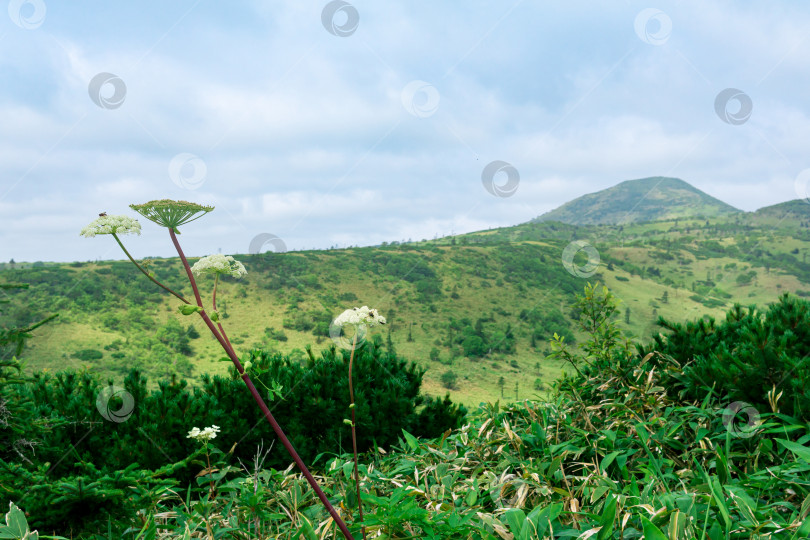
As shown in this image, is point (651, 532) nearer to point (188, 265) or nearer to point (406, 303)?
point (188, 265)

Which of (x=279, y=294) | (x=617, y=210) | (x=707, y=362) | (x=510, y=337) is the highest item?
(x=617, y=210)

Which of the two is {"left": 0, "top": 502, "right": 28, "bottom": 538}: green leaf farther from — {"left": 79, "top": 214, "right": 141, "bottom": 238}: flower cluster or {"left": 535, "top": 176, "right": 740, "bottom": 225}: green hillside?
{"left": 535, "top": 176, "right": 740, "bottom": 225}: green hillside

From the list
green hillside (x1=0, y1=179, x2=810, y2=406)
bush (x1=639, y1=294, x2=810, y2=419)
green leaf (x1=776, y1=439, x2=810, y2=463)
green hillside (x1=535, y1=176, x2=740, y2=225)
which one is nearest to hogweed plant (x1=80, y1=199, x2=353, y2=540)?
green hillside (x1=0, y1=179, x2=810, y2=406)

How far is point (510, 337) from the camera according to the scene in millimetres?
19156

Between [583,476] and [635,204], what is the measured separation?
353 feet

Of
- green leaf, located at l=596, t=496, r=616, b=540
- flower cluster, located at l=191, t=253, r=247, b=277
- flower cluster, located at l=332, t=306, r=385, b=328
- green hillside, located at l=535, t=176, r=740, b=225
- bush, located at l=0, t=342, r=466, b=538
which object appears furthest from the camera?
green hillside, located at l=535, t=176, r=740, b=225

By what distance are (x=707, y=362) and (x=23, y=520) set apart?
4.66m

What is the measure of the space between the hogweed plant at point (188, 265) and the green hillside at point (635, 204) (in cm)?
9818

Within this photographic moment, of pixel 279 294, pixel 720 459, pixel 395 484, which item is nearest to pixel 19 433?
pixel 395 484

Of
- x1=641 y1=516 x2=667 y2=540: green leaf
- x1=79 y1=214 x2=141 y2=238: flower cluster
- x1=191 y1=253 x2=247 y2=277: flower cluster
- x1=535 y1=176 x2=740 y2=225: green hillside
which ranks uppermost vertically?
x1=535 y1=176 x2=740 y2=225: green hillside

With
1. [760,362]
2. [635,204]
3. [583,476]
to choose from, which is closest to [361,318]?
[583,476]

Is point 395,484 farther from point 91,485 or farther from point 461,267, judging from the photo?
point 461,267

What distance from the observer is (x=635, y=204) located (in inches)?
3856

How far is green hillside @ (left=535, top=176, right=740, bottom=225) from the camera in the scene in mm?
98812
